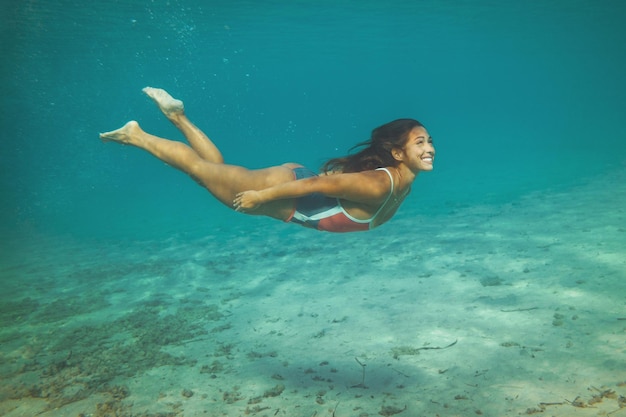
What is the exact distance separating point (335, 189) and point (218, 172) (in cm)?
A: 164


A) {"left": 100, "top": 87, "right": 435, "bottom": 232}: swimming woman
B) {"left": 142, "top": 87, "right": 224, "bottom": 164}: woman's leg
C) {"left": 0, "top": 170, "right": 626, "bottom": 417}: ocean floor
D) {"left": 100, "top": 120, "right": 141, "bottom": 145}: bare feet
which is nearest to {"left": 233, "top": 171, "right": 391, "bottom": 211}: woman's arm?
{"left": 100, "top": 87, "right": 435, "bottom": 232}: swimming woman

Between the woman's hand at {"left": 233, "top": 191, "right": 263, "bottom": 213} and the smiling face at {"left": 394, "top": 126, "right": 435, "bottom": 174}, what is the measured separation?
180cm

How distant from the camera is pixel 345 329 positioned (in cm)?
670

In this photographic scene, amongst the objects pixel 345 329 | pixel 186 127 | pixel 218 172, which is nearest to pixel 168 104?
pixel 186 127

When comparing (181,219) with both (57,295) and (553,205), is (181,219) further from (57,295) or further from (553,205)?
(553,205)

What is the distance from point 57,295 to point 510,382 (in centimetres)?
1021

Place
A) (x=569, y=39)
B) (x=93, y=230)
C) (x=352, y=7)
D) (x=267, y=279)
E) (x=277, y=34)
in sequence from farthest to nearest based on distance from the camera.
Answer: (x=569, y=39) → (x=277, y=34) → (x=352, y=7) → (x=93, y=230) → (x=267, y=279)

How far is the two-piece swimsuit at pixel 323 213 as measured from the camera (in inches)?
192

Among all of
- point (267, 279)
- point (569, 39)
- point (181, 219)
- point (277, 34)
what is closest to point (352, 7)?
point (277, 34)

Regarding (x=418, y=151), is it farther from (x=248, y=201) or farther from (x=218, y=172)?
(x=218, y=172)

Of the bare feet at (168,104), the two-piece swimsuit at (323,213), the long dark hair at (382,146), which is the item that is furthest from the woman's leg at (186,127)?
the long dark hair at (382,146)

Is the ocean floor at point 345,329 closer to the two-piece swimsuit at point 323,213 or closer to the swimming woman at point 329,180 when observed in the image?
the two-piece swimsuit at point 323,213

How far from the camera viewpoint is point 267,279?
9.78m

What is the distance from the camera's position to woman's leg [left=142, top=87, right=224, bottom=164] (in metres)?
5.53
